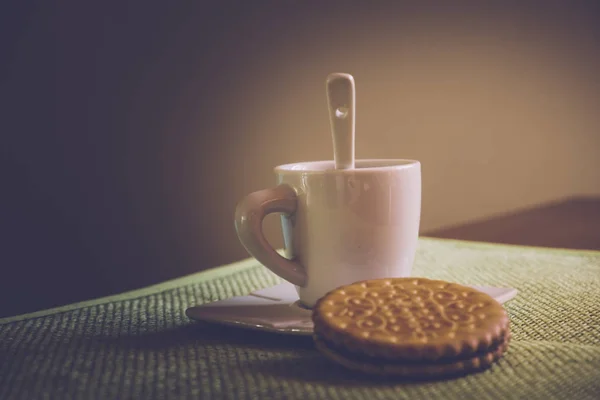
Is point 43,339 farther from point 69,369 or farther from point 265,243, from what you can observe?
point 265,243

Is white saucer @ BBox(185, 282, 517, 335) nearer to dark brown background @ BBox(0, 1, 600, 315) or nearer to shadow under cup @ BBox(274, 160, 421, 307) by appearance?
shadow under cup @ BBox(274, 160, 421, 307)

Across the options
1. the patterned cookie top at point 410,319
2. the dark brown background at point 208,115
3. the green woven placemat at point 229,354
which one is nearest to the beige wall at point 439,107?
the dark brown background at point 208,115

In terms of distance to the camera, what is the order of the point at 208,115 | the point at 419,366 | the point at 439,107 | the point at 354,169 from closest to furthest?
the point at 419,366, the point at 354,169, the point at 208,115, the point at 439,107

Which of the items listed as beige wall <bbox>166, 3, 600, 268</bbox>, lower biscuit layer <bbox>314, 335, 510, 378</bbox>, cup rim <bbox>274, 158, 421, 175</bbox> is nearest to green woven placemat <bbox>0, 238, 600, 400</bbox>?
lower biscuit layer <bbox>314, 335, 510, 378</bbox>

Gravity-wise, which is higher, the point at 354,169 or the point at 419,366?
the point at 354,169

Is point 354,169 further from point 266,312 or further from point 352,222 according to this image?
point 266,312

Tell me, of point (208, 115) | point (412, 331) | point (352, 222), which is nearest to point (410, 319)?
point (412, 331)

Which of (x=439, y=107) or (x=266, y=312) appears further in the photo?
(x=439, y=107)
